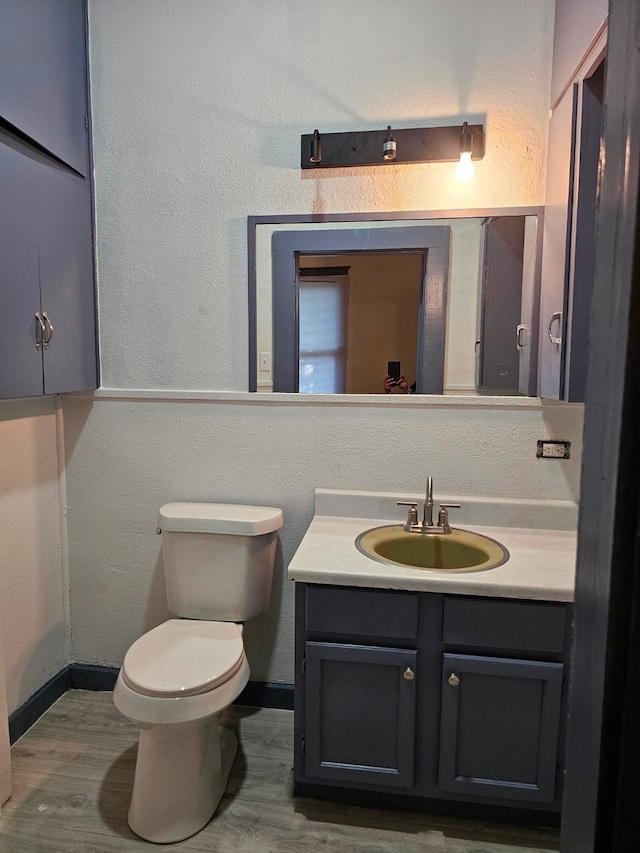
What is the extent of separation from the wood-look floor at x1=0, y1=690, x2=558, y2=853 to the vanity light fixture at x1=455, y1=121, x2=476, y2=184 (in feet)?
6.70

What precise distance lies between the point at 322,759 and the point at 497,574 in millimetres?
773

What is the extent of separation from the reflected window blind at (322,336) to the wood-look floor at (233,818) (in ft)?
4.37

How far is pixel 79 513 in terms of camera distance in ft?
7.25

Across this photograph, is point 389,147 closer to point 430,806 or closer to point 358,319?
point 358,319

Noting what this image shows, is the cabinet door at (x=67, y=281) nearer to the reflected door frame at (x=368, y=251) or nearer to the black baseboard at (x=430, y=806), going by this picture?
the reflected door frame at (x=368, y=251)

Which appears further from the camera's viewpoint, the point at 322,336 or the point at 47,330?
the point at 322,336

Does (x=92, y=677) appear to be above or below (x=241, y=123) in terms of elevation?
below

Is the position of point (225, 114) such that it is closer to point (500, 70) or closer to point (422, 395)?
point (500, 70)

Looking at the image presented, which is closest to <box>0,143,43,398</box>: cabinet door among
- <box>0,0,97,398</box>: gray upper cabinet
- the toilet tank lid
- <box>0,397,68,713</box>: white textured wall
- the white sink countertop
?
<box>0,0,97,398</box>: gray upper cabinet

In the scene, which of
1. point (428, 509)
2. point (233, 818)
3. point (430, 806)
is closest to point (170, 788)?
point (233, 818)

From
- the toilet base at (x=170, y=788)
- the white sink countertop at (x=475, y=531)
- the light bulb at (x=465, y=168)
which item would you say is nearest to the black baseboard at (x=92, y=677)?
the toilet base at (x=170, y=788)

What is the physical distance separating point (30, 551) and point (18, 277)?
1022mm

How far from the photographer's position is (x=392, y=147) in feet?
5.82

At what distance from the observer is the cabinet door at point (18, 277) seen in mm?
1580
